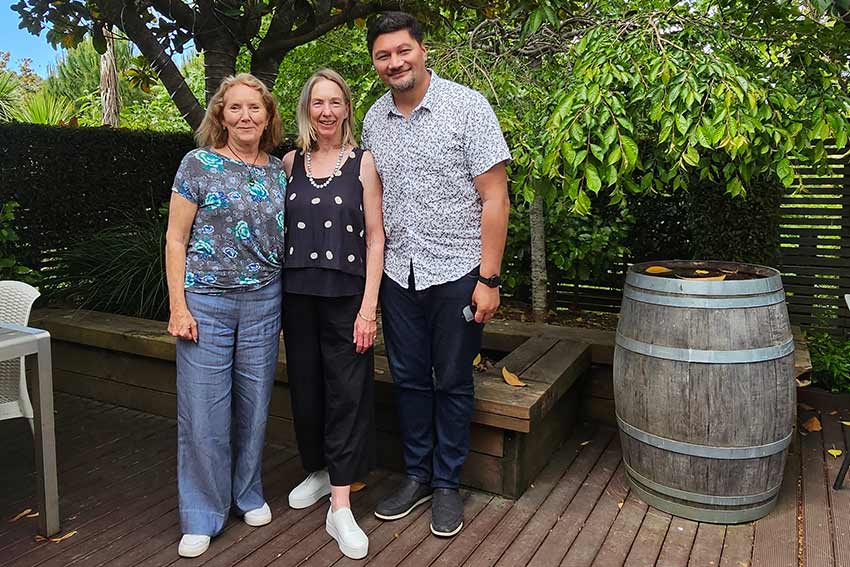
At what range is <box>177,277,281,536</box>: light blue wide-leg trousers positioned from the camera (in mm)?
2154

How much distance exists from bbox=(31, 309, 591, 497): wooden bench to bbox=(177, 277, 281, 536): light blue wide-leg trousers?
2.08 feet

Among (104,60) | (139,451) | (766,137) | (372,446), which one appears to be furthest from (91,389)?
(104,60)

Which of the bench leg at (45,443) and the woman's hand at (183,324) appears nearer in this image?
the woman's hand at (183,324)

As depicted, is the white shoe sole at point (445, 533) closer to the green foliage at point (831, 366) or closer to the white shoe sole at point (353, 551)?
the white shoe sole at point (353, 551)

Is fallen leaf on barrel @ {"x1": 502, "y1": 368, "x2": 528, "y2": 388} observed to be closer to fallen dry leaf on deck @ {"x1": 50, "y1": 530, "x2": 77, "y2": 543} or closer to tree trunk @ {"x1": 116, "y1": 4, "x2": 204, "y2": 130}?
fallen dry leaf on deck @ {"x1": 50, "y1": 530, "x2": 77, "y2": 543}

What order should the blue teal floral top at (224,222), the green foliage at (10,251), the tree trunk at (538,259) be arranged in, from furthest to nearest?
the green foliage at (10,251), the tree trunk at (538,259), the blue teal floral top at (224,222)

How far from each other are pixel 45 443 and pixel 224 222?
964mm

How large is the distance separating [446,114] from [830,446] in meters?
2.38

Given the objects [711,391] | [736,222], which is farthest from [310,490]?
[736,222]

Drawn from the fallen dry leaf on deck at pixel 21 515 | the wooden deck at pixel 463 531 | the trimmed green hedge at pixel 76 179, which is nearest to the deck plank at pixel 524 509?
the wooden deck at pixel 463 531

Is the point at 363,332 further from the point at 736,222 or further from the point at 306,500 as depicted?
the point at 736,222

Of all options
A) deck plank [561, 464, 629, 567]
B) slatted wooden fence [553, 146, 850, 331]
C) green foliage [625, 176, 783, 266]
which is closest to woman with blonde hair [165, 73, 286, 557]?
deck plank [561, 464, 629, 567]

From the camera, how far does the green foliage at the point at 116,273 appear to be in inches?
154

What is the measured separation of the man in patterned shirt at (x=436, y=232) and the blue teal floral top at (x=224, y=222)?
1.37 feet
